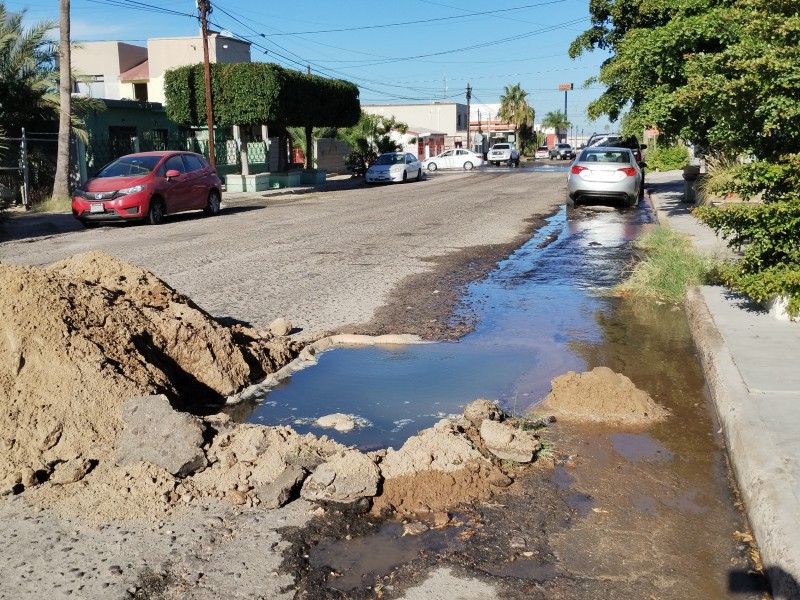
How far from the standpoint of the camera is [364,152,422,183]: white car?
39250 mm

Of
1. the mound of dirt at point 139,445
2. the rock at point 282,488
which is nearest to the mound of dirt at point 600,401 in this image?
the mound of dirt at point 139,445

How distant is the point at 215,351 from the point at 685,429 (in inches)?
125

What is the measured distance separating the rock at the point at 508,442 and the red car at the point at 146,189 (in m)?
15.0

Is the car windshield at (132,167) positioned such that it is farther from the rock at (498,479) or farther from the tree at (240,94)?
the rock at (498,479)

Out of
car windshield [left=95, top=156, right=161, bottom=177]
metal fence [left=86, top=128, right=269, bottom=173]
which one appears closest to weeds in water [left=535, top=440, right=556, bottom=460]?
car windshield [left=95, top=156, right=161, bottom=177]

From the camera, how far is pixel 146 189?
18.5 meters

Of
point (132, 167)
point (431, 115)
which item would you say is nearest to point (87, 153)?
point (132, 167)

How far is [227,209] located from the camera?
2430cm

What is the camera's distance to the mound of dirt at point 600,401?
5391 millimetres

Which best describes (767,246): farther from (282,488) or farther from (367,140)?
(367,140)

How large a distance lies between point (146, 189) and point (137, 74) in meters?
29.3

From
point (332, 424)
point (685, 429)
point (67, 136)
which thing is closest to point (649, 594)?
point (685, 429)

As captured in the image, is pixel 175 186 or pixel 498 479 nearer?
pixel 498 479

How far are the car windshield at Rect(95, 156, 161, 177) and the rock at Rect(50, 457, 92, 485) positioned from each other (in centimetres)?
1568
